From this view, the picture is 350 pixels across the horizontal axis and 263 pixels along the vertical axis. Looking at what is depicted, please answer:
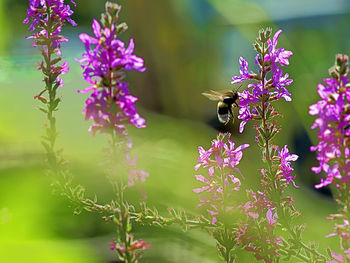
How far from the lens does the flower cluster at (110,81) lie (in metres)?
0.61

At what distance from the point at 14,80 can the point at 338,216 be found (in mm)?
682

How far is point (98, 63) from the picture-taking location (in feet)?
2.08

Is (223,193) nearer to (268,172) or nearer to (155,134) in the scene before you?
Answer: (268,172)

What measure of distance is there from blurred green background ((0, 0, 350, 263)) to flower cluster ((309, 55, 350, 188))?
10.6 inches

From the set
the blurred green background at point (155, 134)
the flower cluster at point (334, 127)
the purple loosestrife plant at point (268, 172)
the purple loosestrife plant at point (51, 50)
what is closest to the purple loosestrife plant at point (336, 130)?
the flower cluster at point (334, 127)

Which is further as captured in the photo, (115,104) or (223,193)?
(223,193)

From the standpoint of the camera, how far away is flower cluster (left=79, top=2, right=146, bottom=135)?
24.0 inches

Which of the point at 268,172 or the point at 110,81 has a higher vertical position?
the point at 110,81

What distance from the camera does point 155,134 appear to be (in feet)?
4.14

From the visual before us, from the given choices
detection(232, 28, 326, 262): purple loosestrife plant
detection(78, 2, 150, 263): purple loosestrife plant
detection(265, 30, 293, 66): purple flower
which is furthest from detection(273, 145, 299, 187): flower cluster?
detection(78, 2, 150, 263): purple loosestrife plant

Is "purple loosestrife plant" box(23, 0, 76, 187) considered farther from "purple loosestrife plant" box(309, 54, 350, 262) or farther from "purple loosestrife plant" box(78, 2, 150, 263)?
"purple loosestrife plant" box(309, 54, 350, 262)

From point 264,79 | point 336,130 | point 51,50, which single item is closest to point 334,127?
point 336,130

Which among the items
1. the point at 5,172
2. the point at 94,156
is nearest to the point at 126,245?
the point at 5,172

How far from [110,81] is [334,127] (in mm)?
228
